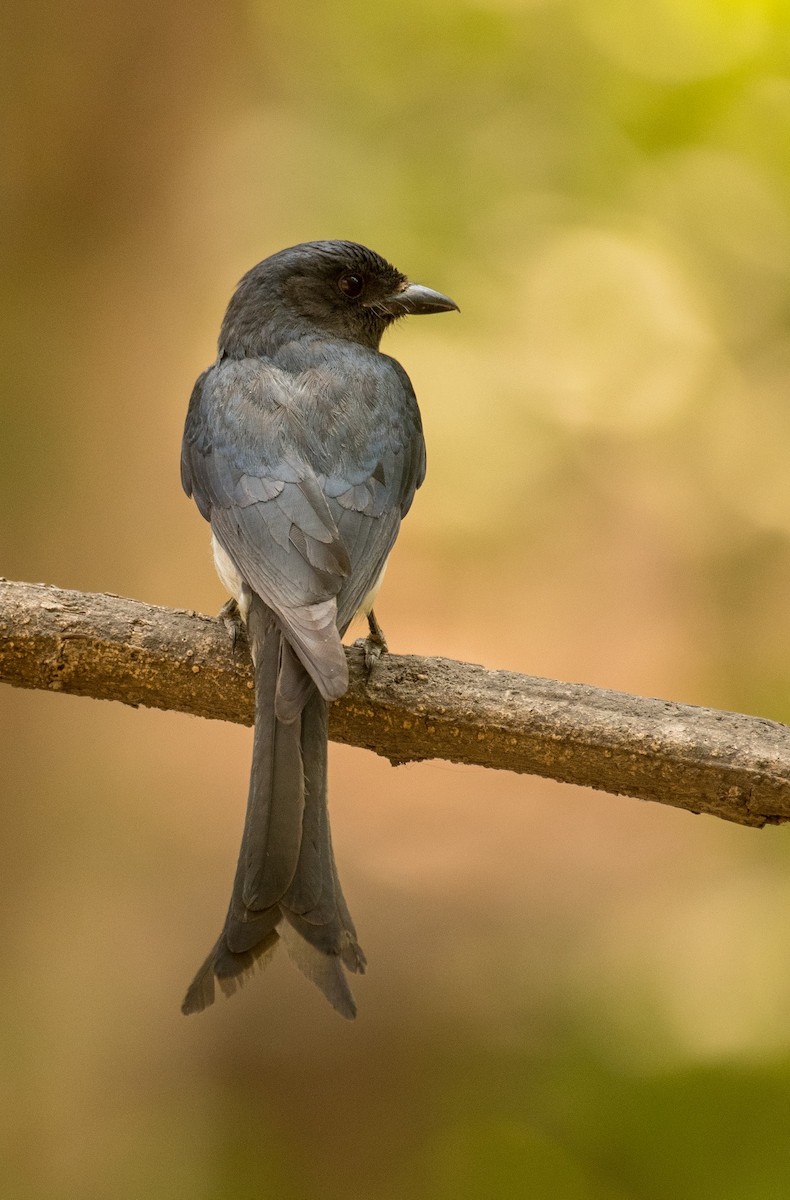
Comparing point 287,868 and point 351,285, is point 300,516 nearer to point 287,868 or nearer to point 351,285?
point 287,868

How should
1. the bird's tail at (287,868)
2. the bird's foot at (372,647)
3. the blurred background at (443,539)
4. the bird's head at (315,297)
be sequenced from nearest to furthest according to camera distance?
the bird's tail at (287,868) < the bird's foot at (372,647) < the bird's head at (315,297) < the blurred background at (443,539)

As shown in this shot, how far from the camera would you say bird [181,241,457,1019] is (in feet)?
9.68

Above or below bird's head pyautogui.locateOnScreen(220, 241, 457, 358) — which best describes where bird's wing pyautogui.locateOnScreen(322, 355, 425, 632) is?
below

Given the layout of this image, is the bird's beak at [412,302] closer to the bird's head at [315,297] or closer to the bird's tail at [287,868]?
the bird's head at [315,297]

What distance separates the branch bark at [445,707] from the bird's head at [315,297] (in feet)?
3.90

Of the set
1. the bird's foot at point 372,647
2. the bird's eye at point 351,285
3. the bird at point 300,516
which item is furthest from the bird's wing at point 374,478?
the bird's eye at point 351,285

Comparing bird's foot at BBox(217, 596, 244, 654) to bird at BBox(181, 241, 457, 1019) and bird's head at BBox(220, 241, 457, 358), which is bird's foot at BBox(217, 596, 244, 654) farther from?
bird's head at BBox(220, 241, 457, 358)

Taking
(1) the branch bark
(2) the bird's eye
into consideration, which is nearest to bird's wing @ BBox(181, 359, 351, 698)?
(1) the branch bark

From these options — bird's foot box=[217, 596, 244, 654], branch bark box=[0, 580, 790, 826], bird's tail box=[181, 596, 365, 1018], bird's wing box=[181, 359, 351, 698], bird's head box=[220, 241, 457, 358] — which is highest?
bird's head box=[220, 241, 457, 358]

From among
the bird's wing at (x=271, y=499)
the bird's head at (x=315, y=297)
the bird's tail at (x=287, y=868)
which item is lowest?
the bird's tail at (x=287, y=868)

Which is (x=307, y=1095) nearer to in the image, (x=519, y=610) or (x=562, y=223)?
(x=519, y=610)

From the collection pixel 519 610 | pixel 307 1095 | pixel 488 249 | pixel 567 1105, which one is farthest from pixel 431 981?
pixel 488 249

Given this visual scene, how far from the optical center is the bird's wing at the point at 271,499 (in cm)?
305

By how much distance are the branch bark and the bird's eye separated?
1.45m
